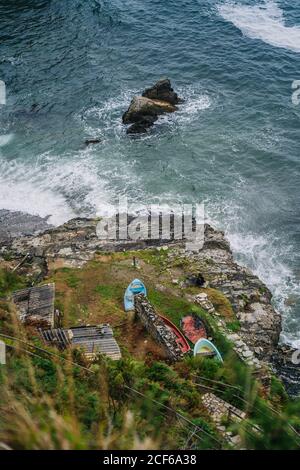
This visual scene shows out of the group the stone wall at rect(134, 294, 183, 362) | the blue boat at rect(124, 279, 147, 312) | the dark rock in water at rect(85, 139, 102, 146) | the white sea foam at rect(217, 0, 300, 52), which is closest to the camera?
the stone wall at rect(134, 294, 183, 362)

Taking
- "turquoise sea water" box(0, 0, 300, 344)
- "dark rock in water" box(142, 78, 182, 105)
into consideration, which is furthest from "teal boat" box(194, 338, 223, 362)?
"dark rock in water" box(142, 78, 182, 105)

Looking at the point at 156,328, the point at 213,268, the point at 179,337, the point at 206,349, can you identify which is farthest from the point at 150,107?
the point at 206,349

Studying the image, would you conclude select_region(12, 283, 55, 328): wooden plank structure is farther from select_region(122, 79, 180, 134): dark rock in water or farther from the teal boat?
select_region(122, 79, 180, 134): dark rock in water

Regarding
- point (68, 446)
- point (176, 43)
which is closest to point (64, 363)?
point (68, 446)

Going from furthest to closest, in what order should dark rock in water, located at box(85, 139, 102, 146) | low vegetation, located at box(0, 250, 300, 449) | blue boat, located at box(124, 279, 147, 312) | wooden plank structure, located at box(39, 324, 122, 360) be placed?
dark rock in water, located at box(85, 139, 102, 146) → blue boat, located at box(124, 279, 147, 312) → wooden plank structure, located at box(39, 324, 122, 360) → low vegetation, located at box(0, 250, 300, 449)

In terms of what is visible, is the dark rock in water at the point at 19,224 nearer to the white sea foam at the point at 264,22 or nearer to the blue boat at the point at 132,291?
the blue boat at the point at 132,291

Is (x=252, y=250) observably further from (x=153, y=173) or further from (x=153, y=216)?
(x=153, y=173)
